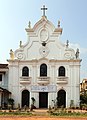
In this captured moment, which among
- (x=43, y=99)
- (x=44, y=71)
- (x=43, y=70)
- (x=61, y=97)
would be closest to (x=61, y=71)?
(x=44, y=71)

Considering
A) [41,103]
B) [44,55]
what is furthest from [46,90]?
[44,55]

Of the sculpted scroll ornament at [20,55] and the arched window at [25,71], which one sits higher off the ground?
the sculpted scroll ornament at [20,55]

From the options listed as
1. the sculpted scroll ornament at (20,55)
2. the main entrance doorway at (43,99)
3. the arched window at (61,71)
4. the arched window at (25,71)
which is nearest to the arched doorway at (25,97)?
the main entrance doorway at (43,99)

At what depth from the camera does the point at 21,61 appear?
152ft

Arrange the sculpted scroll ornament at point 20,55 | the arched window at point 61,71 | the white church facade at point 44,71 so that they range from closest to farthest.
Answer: the white church facade at point 44,71, the arched window at point 61,71, the sculpted scroll ornament at point 20,55

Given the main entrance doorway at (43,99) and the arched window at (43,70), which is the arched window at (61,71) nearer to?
the arched window at (43,70)

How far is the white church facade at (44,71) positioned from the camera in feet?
149

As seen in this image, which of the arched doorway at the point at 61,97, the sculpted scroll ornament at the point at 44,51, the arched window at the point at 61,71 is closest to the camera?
the arched doorway at the point at 61,97

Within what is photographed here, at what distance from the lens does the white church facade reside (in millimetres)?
45438

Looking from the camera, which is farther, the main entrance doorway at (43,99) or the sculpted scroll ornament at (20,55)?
the sculpted scroll ornament at (20,55)

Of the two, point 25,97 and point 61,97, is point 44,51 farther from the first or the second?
point 25,97

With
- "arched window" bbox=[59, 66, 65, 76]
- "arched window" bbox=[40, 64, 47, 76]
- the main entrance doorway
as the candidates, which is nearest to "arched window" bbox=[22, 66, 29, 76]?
"arched window" bbox=[40, 64, 47, 76]

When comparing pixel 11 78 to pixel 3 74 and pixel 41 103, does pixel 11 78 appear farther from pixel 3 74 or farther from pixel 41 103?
pixel 41 103

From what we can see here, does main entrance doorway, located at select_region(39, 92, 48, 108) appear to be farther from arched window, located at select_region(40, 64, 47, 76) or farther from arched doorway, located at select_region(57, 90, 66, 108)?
arched window, located at select_region(40, 64, 47, 76)
